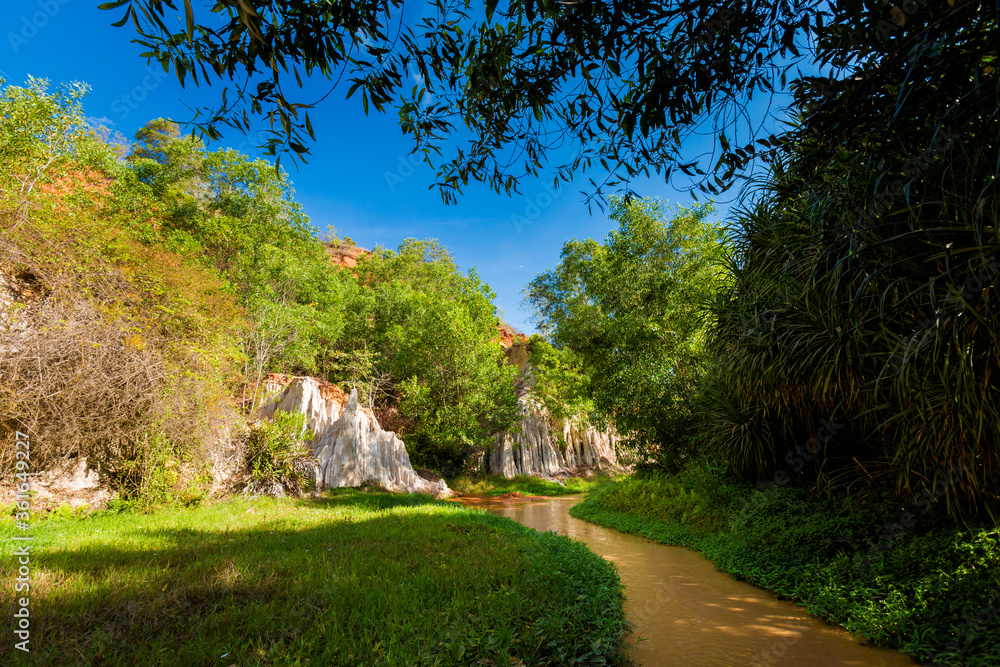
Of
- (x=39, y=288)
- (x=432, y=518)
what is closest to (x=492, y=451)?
Result: (x=432, y=518)

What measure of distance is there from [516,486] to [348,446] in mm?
9410

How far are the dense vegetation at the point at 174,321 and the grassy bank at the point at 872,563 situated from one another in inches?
327

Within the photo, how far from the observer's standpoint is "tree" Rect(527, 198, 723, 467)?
11.1m

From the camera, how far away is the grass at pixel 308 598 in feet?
9.47

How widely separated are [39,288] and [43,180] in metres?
4.21

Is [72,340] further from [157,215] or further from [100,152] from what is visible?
[157,215]

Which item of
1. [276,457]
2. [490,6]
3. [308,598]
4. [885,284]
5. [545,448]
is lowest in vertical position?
[308,598]

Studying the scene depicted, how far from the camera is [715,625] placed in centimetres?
447

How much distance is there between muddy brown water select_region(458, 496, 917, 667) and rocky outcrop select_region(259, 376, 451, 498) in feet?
28.3

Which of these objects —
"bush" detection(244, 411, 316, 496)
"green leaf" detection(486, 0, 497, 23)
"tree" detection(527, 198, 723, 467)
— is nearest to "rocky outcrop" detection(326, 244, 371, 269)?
"bush" detection(244, 411, 316, 496)

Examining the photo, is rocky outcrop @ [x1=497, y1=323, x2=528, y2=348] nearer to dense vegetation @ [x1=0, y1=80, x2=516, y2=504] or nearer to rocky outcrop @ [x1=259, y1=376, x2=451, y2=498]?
dense vegetation @ [x1=0, y1=80, x2=516, y2=504]

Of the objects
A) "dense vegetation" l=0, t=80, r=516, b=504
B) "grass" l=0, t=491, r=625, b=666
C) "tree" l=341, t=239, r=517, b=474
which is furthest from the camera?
"tree" l=341, t=239, r=517, b=474

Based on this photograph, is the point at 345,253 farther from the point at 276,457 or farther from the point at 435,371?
the point at 276,457

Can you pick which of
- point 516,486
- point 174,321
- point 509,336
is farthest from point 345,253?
point 174,321
